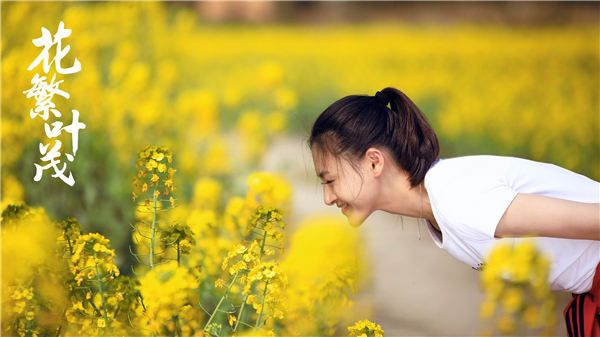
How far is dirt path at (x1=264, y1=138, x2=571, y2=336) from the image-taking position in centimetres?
329

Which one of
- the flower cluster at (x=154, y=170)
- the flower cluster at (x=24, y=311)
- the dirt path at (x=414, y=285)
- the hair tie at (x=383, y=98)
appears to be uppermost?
the hair tie at (x=383, y=98)

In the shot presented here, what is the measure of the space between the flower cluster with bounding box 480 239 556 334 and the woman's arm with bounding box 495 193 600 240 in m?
0.22

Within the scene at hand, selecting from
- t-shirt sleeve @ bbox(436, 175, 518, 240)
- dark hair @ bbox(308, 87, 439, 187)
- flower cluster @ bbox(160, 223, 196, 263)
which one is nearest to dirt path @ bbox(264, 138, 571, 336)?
dark hair @ bbox(308, 87, 439, 187)

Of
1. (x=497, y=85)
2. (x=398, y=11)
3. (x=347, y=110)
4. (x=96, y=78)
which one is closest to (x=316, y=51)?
(x=398, y=11)

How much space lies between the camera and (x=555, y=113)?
562 centimetres

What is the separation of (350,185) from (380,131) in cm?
14

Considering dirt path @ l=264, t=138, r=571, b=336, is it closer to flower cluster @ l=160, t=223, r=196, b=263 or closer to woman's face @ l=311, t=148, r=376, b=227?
woman's face @ l=311, t=148, r=376, b=227

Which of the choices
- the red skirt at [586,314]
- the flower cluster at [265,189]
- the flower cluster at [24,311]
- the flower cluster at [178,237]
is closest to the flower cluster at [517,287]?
the red skirt at [586,314]

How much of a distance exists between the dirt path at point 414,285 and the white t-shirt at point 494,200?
1.19 metres

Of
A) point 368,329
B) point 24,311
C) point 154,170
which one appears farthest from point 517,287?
point 24,311

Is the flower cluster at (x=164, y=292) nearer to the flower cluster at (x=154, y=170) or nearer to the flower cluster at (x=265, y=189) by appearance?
the flower cluster at (x=154, y=170)

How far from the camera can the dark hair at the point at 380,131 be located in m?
1.95

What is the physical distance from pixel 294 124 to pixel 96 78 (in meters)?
3.75

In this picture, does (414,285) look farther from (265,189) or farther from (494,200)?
(494,200)
